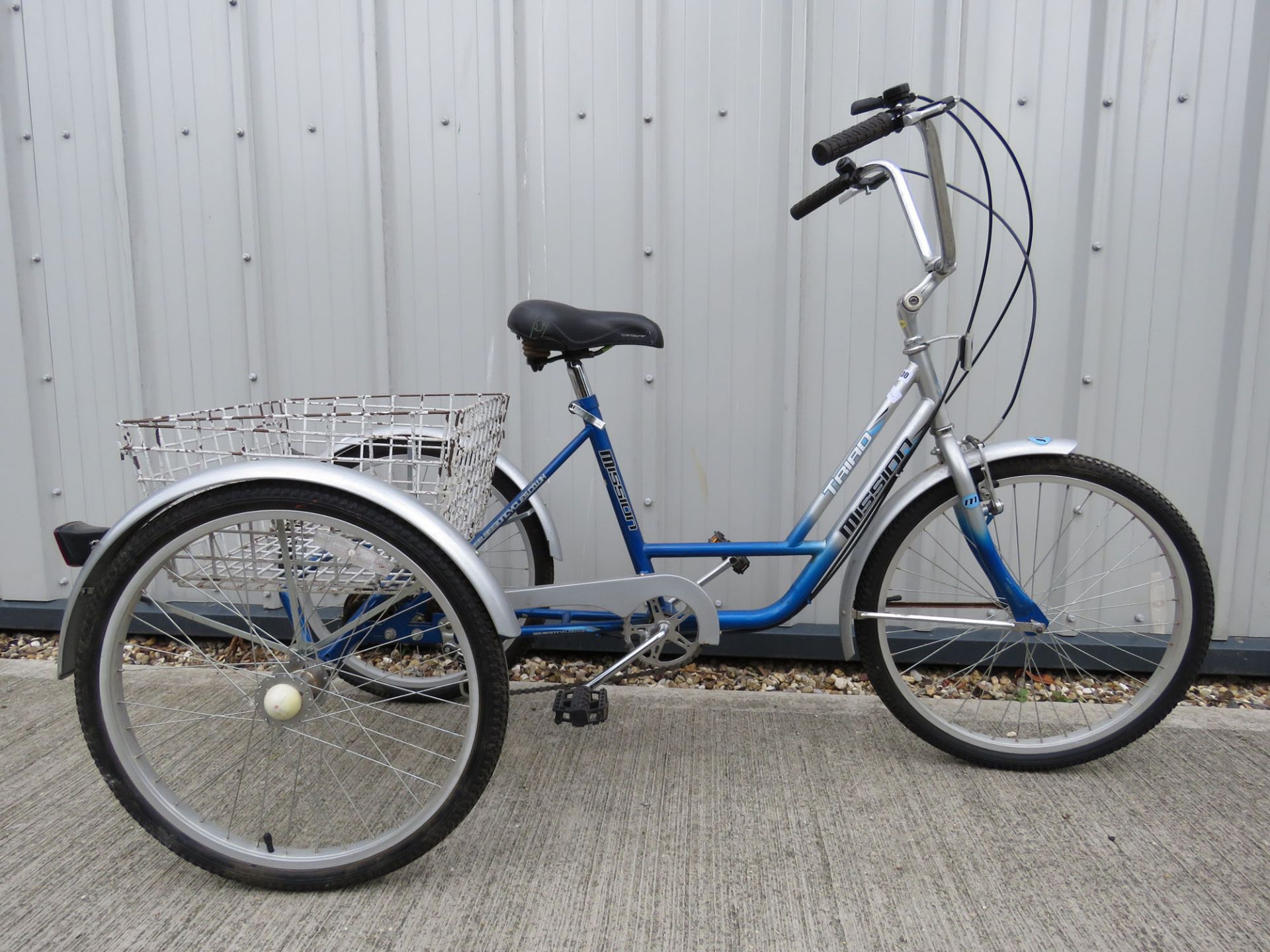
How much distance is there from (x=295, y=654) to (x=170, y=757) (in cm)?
76

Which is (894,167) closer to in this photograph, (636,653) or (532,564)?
(636,653)

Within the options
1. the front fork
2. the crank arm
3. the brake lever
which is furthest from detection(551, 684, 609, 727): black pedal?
the brake lever

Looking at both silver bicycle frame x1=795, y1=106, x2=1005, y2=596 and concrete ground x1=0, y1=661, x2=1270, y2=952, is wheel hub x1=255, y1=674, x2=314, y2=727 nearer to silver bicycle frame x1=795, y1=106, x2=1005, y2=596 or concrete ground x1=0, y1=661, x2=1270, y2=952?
concrete ground x1=0, y1=661, x2=1270, y2=952

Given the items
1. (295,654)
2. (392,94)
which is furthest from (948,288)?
(295,654)

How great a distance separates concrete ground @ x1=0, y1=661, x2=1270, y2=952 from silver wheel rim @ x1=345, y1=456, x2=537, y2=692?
0.97 ft

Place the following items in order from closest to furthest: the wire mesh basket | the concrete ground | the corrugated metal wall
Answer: the concrete ground → the wire mesh basket → the corrugated metal wall

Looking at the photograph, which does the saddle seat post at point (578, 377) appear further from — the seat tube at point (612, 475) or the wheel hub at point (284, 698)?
the wheel hub at point (284, 698)

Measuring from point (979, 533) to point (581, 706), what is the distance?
1.00 m

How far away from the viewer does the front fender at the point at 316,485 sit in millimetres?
1449

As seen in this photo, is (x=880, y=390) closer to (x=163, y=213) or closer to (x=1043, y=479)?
(x=1043, y=479)

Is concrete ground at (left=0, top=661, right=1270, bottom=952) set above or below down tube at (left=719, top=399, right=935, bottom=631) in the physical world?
below

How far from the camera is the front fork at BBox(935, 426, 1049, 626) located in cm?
183

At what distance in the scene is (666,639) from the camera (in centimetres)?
187

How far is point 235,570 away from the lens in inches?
63.7
